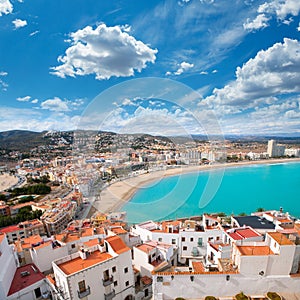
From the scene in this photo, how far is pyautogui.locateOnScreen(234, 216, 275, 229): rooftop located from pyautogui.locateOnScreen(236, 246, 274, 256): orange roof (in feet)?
5.80

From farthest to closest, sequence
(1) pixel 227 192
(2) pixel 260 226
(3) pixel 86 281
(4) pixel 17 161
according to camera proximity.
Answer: (4) pixel 17 161 → (1) pixel 227 192 → (2) pixel 260 226 → (3) pixel 86 281

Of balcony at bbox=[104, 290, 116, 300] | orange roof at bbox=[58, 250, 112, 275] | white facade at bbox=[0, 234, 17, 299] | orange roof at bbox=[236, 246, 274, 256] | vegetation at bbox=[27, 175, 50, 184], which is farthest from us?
vegetation at bbox=[27, 175, 50, 184]

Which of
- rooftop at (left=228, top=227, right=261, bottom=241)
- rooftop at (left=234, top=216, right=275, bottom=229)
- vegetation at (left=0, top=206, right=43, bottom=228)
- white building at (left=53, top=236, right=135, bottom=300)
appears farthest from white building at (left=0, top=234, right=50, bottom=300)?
vegetation at (left=0, top=206, right=43, bottom=228)

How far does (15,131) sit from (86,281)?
42.2 m

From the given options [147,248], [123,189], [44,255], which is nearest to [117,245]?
[147,248]

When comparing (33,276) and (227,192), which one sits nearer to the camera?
(33,276)

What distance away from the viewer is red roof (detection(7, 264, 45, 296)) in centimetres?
231

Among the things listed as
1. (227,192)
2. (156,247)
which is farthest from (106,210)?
(227,192)

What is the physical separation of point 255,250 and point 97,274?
187 centimetres

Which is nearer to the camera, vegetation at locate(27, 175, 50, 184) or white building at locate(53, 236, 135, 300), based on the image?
white building at locate(53, 236, 135, 300)

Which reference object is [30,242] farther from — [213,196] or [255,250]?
[213,196]

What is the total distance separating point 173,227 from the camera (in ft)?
13.9

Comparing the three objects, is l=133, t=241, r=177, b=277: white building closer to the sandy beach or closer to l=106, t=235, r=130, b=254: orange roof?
l=106, t=235, r=130, b=254: orange roof

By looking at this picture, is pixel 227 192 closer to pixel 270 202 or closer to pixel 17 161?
pixel 270 202
